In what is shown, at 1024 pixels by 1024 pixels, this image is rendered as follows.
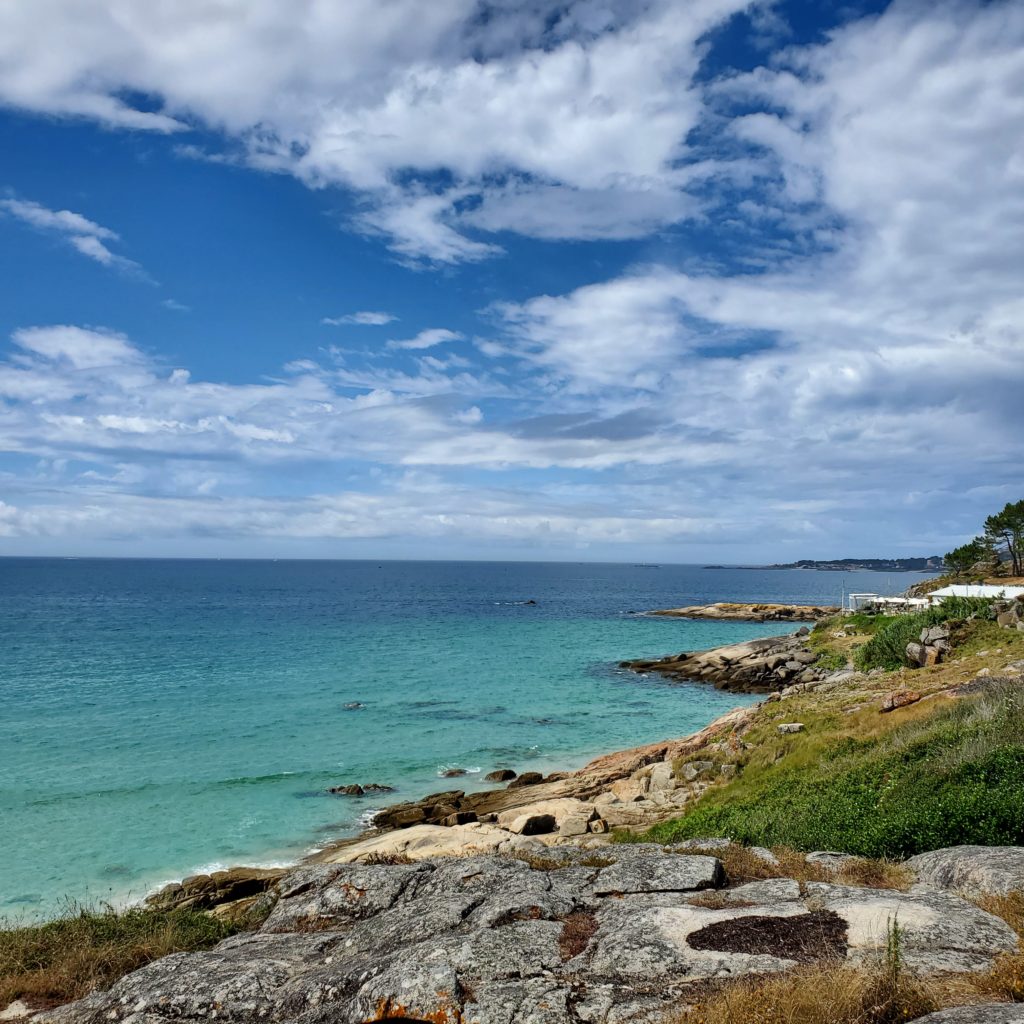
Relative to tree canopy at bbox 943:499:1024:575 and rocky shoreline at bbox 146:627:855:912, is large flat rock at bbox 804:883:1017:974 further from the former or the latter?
tree canopy at bbox 943:499:1024:575

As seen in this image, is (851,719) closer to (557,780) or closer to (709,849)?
(557,780)

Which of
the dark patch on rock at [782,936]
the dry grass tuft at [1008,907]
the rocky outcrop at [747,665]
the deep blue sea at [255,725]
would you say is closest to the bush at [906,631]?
the rocky outcrop at [747,665]

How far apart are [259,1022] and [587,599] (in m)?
140

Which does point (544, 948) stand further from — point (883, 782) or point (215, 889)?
point (215, 889)

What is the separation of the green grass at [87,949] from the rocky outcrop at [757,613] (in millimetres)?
97593

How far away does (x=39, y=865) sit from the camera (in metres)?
20.7

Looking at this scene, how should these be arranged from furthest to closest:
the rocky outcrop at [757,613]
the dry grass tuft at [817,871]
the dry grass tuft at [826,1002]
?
the rocky outcrop at [757,613] → the dry grass tuft at [817,871] → the dry grass tuft at [826,1002]

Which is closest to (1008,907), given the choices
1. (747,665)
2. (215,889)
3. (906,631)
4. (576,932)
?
(576,932)

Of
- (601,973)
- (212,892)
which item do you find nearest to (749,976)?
(601,973)

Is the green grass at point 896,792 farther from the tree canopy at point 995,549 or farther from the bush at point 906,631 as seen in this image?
the tree canopy at point 995,549

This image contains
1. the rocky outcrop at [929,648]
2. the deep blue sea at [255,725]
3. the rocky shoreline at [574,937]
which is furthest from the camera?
the rocky outcrop at [929,648]

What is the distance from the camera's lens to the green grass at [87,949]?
8.55m

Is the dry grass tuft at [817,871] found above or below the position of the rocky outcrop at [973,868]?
below

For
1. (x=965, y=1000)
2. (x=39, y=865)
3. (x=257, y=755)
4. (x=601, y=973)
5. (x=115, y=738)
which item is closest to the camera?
(x=965, y=1000)
